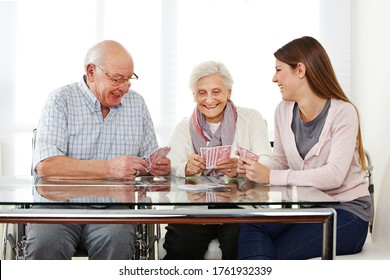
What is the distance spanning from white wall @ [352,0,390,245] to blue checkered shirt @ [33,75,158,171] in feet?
6.67

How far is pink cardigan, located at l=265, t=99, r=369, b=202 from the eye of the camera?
2221 millimetres

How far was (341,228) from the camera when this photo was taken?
7.13 ft

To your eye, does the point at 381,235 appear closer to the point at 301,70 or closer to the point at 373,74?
the point at 301,70

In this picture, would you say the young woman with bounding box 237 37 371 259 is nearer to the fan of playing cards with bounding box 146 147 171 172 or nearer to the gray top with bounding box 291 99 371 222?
the gray top with bounding box 291 99 371 222

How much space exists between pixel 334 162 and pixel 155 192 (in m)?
0.63

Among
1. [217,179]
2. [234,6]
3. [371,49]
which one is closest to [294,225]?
[217,179]

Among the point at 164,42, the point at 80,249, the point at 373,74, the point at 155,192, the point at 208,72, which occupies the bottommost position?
the point at 80,249

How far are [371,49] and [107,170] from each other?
3150 millimetres

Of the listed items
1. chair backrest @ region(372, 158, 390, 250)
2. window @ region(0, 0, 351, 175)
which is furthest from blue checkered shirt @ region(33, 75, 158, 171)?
window @ region(0, 0, 351, 175)

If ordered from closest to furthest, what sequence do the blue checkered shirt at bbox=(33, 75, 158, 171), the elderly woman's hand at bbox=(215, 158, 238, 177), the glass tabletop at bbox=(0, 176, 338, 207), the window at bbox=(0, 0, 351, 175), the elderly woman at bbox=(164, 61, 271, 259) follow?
the glass tabletop at bbox=(0, 176, 338, 207)
the elderly woman's hand at bbox=(215, 158, 238, 177)
the blue checkered shirt at bbox=(33, 75, 158, 171)
the elderly woman at bbox=(164, 61, 271, 259)
the window at bbox=(0, 0, 351, 175)

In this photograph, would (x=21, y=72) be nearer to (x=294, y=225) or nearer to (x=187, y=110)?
(x=187, y=110)

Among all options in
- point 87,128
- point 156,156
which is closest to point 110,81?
point 87,128

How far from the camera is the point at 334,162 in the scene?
2230mm

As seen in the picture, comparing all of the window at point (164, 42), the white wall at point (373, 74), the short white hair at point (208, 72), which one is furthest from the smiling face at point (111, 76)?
the window at point (164, 42)
